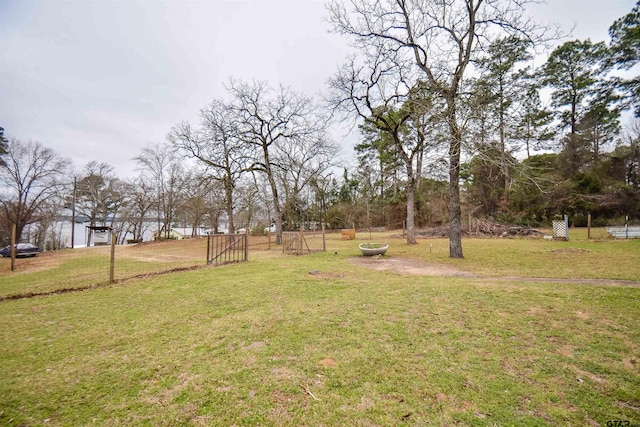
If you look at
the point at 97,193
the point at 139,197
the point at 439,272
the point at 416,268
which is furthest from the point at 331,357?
the point at 97,193

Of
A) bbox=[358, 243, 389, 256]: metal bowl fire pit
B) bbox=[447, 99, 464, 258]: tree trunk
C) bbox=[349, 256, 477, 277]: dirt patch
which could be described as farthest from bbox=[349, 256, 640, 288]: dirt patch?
bbox=[447, 99, 464, 258]: tree trunk

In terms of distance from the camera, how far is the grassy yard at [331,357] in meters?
2.09

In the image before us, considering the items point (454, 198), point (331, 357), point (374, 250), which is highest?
point (454, 198)

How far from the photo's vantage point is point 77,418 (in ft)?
6.72

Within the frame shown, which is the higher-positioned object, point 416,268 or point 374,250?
point 374,250

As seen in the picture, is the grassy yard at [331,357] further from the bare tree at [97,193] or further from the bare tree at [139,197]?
the bare tree at [97,193]

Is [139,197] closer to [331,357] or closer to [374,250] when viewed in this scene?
[374,250]

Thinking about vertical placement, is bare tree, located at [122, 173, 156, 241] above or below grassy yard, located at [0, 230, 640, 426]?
above

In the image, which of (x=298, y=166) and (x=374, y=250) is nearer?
(x=374, y=250)

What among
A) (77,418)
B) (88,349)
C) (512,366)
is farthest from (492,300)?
(88,349)

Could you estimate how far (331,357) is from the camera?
2.88 meters

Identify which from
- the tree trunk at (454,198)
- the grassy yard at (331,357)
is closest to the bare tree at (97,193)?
the grassy yard at (331,357)

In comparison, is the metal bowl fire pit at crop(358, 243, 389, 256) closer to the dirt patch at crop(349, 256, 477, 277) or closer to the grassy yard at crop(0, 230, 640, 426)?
the dirt patch at crop(349, 256, 477, 277)

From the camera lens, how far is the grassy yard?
2090mm
